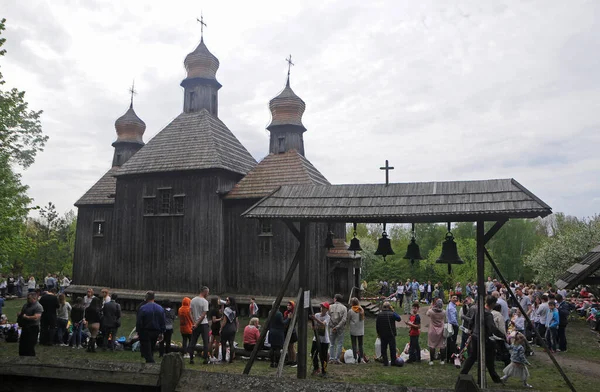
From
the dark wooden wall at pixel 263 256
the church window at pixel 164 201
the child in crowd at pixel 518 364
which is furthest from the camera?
the church window at pixel 164 201

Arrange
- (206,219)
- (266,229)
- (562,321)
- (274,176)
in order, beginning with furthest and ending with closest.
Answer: (274,176) → (206,219) → (266,229) → (562,321)

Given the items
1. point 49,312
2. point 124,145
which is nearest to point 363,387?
point 49,312

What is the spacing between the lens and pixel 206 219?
66.9 feet

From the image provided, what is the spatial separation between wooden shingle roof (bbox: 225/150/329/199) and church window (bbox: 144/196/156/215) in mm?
4007

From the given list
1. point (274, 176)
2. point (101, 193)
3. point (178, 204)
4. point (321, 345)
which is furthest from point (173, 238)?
point (321, 345)

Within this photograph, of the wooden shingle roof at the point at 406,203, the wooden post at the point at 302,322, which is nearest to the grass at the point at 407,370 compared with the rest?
the wooden post at the point at 302,322

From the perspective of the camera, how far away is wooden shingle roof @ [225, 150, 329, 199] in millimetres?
20195

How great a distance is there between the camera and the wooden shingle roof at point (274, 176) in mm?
20195

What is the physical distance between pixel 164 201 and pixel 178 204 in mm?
874

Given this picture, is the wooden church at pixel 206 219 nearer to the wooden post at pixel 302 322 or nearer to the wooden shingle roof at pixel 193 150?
the wooden shingle roof at pixel 193 150

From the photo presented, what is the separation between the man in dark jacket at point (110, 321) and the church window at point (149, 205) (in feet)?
32.2

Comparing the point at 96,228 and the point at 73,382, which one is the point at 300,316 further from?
the point at 96,228

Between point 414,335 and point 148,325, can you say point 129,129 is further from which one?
point 414,335

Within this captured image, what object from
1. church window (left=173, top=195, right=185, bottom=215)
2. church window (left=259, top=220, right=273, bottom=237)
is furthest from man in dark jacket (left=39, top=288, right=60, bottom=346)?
church window (left=259, top=220, right=273, bottom=237)
